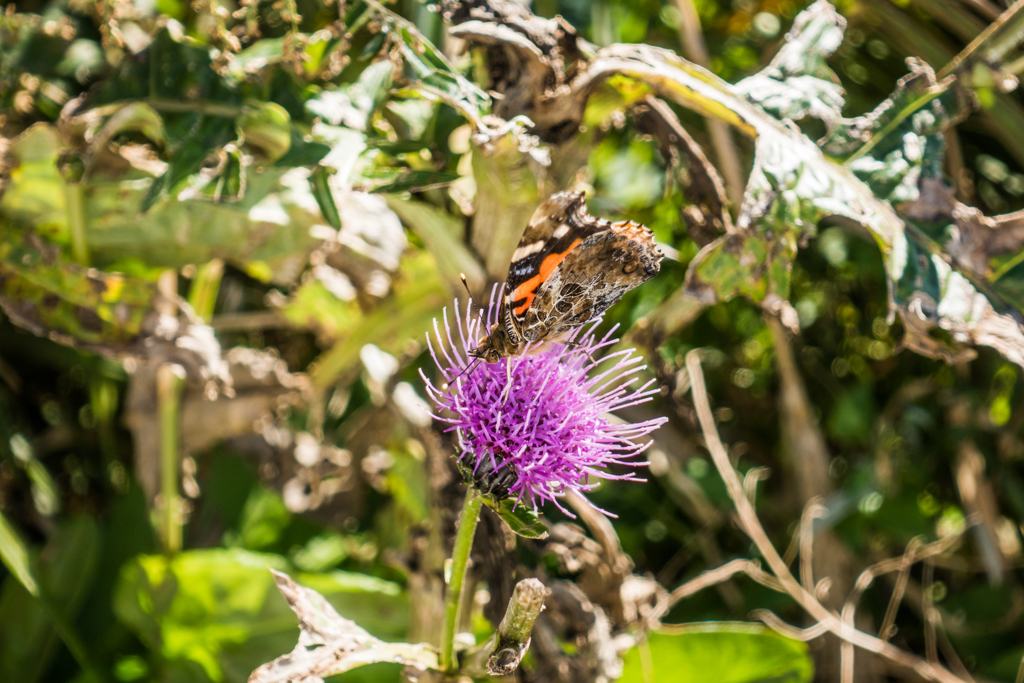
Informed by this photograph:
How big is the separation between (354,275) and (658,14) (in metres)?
0.86

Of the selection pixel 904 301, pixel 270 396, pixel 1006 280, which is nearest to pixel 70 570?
pixel 270 396

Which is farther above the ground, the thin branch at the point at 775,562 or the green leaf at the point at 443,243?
the green leaf at the point at 443,243

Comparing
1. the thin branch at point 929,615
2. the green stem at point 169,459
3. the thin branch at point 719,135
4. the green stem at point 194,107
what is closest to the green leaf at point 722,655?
the thin branch at point 929,615

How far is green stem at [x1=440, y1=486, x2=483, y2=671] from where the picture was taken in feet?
2.01

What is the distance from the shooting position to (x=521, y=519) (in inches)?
23.5

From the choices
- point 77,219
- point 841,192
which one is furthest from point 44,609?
point 841,192

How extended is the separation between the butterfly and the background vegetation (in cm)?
13

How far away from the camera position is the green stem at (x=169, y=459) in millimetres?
1135

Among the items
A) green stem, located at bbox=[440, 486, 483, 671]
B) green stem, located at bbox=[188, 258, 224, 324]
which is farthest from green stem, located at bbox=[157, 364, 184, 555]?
green stem, located at bbox=[440, 486, 483, 671]

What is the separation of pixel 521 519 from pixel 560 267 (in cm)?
23

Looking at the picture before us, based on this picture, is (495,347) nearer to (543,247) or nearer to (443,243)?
(543,247)

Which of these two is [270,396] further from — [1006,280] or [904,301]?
[1006,280]

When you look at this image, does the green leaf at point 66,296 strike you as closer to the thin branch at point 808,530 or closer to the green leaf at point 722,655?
the green leaf at point 722,655

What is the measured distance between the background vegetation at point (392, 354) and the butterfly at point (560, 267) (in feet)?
0.42
